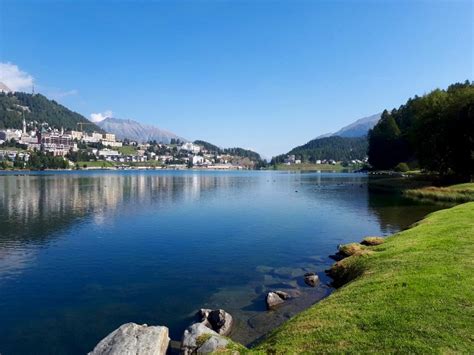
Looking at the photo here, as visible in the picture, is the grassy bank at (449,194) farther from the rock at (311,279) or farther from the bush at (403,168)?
the bush at (403,168)

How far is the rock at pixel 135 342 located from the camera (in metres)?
13.7

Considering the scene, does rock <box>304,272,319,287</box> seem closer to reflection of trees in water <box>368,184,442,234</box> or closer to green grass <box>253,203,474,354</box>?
green grass <box>253,203,474,354</box>

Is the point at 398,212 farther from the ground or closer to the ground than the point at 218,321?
farther from the ground

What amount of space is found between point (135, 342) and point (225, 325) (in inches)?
223

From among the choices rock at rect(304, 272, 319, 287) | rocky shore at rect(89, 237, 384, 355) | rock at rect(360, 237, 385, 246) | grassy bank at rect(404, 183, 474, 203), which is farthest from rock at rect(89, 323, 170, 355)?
grassy bank at rect(404, 183, 474, 203)

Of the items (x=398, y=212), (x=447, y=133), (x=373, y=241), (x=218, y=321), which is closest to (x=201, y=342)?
(x=218, y=321)

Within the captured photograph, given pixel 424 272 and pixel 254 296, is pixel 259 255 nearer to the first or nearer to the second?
pixel 254 296

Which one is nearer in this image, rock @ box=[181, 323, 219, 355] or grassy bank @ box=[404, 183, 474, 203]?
rock @ box=[181, 323, 219, 355]

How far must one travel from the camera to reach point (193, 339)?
47.4ft

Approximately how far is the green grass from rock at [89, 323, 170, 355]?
12.9 feet

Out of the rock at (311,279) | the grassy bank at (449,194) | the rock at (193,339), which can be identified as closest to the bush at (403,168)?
the grassy bank at (449,194)

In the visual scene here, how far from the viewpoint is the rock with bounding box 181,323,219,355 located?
46.1ft

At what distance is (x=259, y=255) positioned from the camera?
34.6m

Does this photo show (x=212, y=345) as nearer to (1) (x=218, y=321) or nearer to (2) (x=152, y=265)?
(1) (x=218, y=321)
